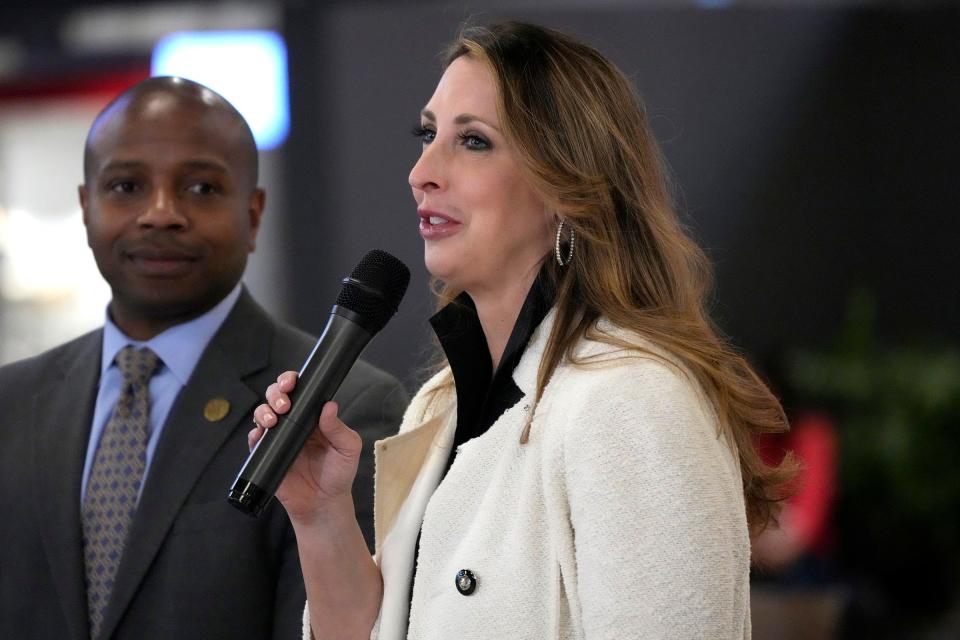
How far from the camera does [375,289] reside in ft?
5.80

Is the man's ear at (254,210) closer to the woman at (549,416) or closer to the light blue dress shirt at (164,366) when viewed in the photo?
the light blue dress shirt at (164,366)

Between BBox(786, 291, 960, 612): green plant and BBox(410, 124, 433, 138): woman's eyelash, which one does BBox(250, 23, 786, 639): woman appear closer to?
BBox(410, 124, 433, 138): woman's eyelash

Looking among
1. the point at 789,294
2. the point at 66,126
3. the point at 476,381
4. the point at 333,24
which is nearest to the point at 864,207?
the point at 789,294

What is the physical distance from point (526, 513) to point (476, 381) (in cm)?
37

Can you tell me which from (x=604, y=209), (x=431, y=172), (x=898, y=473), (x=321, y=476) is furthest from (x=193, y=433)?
(x=898, y=473)

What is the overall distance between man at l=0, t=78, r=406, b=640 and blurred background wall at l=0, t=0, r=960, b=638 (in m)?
3.43

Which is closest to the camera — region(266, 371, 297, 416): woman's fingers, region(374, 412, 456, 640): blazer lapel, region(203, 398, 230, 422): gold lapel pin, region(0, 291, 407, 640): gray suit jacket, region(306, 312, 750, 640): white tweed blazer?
region(306, 312, 750, 640): white tweed blazer

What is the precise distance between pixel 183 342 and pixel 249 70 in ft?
13.2

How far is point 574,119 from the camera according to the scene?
1815mm

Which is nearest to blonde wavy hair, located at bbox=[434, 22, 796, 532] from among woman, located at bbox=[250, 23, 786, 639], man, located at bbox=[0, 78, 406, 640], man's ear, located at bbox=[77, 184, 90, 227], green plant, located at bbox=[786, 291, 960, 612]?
woman, located at bbox=[250, 23, 786, 639]

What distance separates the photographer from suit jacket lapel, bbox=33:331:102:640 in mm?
2018

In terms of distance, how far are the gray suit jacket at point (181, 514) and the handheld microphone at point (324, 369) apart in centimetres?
37

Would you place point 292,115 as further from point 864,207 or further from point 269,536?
point 269,536

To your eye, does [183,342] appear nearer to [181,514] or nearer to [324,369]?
[181,514]
